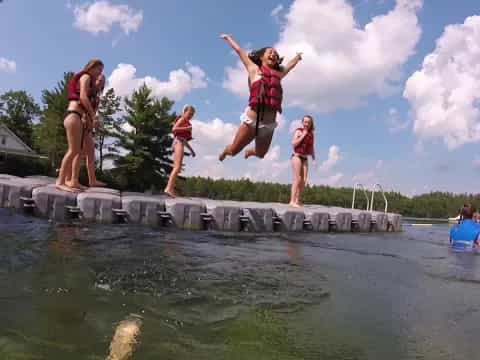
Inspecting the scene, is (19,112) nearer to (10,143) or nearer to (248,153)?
(10,143)

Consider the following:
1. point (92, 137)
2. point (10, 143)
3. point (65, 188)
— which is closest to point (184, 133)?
point (92, 137)

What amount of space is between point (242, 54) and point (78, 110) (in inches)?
115

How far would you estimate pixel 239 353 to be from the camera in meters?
1.53

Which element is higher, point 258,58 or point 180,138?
point 258,58

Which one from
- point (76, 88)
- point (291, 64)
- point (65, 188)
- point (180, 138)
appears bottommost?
point (65, 188)

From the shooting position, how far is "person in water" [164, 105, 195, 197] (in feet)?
25.7

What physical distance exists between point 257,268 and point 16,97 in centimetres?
5899

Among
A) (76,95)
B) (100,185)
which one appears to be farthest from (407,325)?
(100,185)

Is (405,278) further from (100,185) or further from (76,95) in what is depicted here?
(100,185)

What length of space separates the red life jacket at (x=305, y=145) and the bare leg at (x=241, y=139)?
11.9 ft

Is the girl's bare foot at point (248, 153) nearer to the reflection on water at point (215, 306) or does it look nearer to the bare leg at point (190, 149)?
the reflection on water at point (215, 306)

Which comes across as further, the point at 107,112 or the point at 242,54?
the point at 107,112

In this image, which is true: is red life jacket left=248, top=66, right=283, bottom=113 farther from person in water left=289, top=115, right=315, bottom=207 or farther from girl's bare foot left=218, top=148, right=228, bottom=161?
person in water left=289, top=115, right=315, bottom=207

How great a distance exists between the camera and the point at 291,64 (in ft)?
16.2
